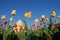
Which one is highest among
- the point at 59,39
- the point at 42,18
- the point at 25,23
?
the point at 42,18

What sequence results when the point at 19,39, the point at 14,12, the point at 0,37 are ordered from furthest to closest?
the point at 14,12
the point at 0,37
the point at 19,39

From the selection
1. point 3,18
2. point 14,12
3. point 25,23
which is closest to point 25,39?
point 25,23

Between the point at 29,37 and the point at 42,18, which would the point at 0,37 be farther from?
the point at 42,18

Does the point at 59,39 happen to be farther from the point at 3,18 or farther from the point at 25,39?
the point at 3,18

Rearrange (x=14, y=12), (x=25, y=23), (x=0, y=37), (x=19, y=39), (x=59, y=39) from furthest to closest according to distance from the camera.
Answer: (x=14, y=12), (x=25, y=23), (x=0, y=37), (x=19, y=39), (x=59, y=39)

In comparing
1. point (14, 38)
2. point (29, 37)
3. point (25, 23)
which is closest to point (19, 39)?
point (14, 38)

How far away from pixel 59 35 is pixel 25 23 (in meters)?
0.93

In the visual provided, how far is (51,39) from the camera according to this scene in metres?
1.42

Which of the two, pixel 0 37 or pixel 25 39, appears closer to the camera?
pixel 25 39

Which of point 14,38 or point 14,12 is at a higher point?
point 14,12

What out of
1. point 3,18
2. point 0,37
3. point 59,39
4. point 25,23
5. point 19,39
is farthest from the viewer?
point 3,18

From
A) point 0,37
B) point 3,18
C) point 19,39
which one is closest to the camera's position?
point 19,39

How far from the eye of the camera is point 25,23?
228 centimetres

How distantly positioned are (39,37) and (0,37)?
1.47ft
